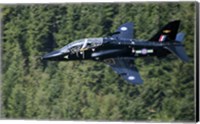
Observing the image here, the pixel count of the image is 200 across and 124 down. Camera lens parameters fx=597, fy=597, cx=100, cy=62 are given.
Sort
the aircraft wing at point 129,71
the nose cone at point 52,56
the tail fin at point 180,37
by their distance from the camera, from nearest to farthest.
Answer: the tail fin at point 180,37
the aircraft wing at point 129,71
the nose cone at point 52,56

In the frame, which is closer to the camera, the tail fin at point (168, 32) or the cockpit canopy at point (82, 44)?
the tail fin at point (168, 32)

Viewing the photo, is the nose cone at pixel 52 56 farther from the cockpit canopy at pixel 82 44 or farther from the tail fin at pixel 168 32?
the tail fin at pixel 168 32

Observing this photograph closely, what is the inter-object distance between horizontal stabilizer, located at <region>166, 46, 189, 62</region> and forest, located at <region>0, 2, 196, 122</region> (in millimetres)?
48

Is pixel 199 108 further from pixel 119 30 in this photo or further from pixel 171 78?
pixel 119 30

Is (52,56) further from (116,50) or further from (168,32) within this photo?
(168,32)

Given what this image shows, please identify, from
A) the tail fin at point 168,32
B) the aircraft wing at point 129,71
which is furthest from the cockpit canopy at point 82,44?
the tail fin at point 168,32

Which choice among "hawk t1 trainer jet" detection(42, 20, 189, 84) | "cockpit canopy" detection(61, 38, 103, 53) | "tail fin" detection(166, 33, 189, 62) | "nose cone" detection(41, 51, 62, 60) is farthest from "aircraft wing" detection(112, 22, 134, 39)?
"nose cone" detection(41, 51, 62, 60)

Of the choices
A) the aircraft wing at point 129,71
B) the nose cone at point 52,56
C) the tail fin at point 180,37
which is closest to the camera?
the tail fin at point 180,37

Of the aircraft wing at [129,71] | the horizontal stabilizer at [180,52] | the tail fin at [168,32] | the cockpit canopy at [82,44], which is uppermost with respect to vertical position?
the tail fin at [168,32]

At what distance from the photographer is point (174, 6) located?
6.72 metres

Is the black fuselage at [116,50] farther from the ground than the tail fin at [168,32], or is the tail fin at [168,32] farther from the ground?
the tail fin at [168,32]

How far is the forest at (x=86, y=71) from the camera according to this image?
6.73m

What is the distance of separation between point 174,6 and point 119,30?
0.68 metres

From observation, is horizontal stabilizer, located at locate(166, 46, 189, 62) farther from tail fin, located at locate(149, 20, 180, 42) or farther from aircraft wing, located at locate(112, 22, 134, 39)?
aircraft wing, located at locate(112, 22, 134, 39)
